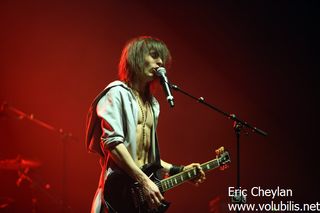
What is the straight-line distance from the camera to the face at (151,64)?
9.60 feet

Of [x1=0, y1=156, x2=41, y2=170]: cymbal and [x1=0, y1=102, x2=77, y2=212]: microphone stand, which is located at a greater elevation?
[x1=0, y1=102, x2=77, y2=212]: microphone stand

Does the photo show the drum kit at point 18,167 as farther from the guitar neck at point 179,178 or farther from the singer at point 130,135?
the guitar neck at point 179,178

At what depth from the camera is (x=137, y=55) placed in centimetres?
297

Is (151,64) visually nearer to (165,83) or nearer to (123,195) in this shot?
(165,83)

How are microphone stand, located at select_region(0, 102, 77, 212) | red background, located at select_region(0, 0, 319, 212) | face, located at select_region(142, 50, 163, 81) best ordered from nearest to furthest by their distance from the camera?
face, located at select_region(142, 50, 163, 81) → microphone stand, located at select_region(0, 102, 77, 212) → red background, located at select_region(0, 0, 319, 212)

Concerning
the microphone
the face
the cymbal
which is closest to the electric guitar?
the microphone

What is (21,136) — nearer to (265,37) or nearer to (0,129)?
(0,129)

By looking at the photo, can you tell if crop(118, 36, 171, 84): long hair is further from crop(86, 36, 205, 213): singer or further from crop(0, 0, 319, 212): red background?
crop(0, 0, 319, 212): red background

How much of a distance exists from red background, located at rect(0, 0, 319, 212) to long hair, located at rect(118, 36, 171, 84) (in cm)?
302

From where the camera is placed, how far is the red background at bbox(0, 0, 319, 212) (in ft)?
19.6

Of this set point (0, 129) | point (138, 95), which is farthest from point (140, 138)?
point (0, 129)

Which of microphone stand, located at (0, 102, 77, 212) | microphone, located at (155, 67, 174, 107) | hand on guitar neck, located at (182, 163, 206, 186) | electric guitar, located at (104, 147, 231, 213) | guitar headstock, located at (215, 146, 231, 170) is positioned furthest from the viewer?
microphone stand, located at (0, 102, 77, 212)

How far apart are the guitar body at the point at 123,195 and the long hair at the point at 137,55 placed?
0.73 m

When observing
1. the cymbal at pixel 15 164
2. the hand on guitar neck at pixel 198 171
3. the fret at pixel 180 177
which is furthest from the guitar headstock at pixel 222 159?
the cymbal at pixel 15 164
